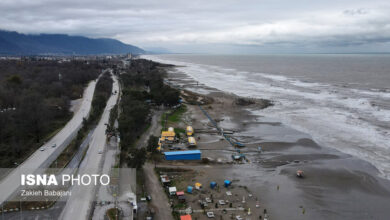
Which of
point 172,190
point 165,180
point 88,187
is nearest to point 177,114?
point 165,180

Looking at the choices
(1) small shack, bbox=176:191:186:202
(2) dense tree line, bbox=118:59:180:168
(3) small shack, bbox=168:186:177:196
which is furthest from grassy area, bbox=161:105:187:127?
(1) small shack, bbox=176:191:186:202

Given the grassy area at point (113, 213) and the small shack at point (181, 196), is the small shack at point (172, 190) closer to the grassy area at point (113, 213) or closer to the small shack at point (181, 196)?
the small shack at point (181, 196)

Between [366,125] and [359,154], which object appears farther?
[366,125]

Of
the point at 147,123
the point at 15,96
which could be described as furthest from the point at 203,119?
the point at 15,96

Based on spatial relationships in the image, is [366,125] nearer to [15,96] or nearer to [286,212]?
[286,212]

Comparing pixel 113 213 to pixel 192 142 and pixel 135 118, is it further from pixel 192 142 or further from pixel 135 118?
pixel 135 118

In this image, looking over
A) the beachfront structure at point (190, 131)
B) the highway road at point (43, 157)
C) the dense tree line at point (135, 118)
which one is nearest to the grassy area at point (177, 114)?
the dense tree line at point (135, 118)
